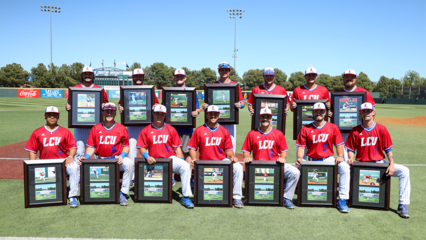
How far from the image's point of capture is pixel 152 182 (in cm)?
530

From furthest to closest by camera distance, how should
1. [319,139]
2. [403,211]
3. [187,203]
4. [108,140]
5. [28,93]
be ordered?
1. [28,93]
2. [108,140]
3. [319,139]
4. [187,203]
5. [403,211]

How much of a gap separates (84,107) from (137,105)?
3.78 feet

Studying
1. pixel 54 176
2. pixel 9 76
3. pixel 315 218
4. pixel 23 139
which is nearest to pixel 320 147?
pixel 315 218

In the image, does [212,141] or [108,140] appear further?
[108,140]

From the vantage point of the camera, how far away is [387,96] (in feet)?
193

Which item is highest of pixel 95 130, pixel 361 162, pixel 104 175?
pixel 95 130

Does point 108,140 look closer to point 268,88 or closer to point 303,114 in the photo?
point 268,88

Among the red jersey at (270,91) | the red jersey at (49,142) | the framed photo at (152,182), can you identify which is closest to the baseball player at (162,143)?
the framed photo at (152,182)

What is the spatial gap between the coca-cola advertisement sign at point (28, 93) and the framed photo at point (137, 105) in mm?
52489

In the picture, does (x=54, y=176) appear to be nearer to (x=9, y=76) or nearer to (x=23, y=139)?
(x=23, y=139)

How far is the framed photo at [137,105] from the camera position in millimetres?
6176

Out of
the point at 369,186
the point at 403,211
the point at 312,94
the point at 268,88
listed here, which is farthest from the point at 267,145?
the point at 403,211

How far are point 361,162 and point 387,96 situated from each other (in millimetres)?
63428

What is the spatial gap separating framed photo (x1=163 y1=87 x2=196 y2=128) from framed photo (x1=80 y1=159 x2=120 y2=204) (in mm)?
1582
